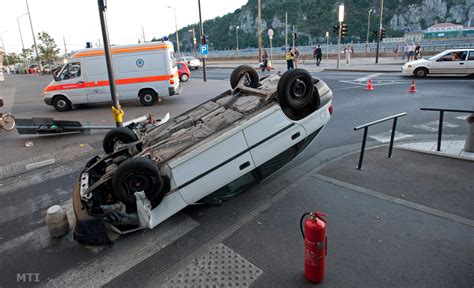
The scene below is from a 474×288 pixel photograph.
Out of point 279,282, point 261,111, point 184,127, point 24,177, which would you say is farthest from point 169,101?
point 279,282

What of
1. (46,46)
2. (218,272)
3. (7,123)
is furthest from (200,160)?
(46,46)

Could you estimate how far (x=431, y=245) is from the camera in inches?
133

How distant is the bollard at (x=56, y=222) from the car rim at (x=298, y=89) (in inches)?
134

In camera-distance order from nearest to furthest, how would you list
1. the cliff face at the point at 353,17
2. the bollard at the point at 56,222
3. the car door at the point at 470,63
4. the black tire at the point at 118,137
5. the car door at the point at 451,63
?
the bollard at the point at 56,222 < the black tire at the point at 118,137 < the car door at the point at 470,63 < the car door at the point at 451,63 < the cliff face at the point at 353,17

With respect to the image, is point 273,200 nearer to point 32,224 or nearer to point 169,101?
point 32,224

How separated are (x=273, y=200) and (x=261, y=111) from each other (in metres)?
1.39

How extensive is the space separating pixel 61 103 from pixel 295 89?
40.7 ft

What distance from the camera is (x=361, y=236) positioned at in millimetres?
3600

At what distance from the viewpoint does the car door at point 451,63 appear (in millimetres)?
16391

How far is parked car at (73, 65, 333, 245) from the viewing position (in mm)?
3594

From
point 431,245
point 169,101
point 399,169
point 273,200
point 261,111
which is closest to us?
point 431,245

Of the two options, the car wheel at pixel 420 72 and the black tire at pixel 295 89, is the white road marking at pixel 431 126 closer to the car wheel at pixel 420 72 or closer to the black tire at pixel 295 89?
the black tire at pixel 295 89

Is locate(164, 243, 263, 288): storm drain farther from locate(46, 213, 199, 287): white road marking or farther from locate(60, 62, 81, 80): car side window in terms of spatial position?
locate(60, 62, 81, 80): car side window

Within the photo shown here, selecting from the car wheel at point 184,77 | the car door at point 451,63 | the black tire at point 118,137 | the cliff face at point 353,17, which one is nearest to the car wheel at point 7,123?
the black tire at point 118,137
